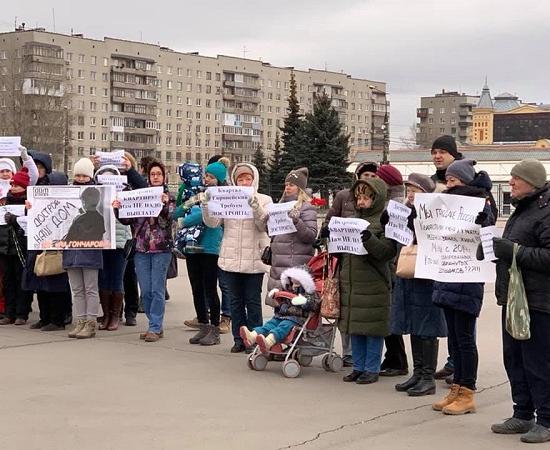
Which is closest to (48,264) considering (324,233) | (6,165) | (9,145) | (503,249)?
→ (6,165)

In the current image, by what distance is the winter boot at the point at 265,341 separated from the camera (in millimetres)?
8703

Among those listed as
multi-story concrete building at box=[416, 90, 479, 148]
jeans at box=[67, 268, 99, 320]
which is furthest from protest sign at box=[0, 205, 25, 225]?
multi-story concrete building at box=[416, 90, 479, 148]

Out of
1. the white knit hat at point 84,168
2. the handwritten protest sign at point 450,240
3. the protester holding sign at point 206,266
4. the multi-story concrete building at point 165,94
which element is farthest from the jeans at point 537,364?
the multi-story concrete building at point 165,94

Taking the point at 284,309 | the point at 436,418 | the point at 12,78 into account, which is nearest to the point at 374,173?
the point at 284,309

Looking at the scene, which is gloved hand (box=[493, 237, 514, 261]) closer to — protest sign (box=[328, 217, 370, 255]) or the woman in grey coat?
protest sign (box=[328, 217, 370, 255])

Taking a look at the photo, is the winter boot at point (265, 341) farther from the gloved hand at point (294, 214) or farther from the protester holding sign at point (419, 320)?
the protester holding sign at point (419, 320)

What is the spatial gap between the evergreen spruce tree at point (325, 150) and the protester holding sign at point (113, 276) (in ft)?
142

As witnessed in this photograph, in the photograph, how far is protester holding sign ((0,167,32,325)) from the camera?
1160cm

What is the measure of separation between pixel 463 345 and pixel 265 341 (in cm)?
210

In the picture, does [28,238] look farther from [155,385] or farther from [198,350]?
[155,385]

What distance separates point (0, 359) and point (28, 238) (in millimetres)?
1939

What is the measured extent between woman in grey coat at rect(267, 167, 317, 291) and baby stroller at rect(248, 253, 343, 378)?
16 cm

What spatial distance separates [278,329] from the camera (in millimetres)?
8773

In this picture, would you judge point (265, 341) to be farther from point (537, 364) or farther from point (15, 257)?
point (15, 257)
